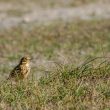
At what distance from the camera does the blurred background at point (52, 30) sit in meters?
14.8

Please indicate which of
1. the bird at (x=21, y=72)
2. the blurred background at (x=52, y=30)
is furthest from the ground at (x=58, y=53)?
the bird at (x=21, y=72)

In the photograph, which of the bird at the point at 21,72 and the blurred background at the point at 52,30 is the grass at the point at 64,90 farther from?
the blurred background at the point at 52,30

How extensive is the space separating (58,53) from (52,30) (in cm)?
291

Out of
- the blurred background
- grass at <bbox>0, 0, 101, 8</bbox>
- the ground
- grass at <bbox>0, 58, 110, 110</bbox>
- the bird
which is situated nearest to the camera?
grass at <bbox>0, 58, 110, 110</bbox>

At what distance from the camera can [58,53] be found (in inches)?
573

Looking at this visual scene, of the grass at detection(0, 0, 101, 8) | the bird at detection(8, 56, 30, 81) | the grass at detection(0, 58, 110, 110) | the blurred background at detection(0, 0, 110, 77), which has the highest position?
the grass at detection(0, 58, 110, 110)

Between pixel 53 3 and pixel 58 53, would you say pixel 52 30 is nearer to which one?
pixel 58 53

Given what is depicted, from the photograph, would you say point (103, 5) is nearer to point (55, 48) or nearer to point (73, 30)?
point (73, 30)

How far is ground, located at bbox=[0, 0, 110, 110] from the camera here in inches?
332

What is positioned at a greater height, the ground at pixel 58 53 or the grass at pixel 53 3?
the ground at pixel 58 53

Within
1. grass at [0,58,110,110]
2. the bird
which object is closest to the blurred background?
the bird

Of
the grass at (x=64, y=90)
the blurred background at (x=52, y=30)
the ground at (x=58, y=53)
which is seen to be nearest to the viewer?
the grass at (x=64, y=90)

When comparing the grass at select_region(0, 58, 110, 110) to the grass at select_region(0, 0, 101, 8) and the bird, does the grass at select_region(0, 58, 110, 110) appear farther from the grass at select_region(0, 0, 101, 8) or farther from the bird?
the grass at select_region(0, 0, 101, 8)

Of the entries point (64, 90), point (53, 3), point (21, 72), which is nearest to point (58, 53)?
point (21, 72)
